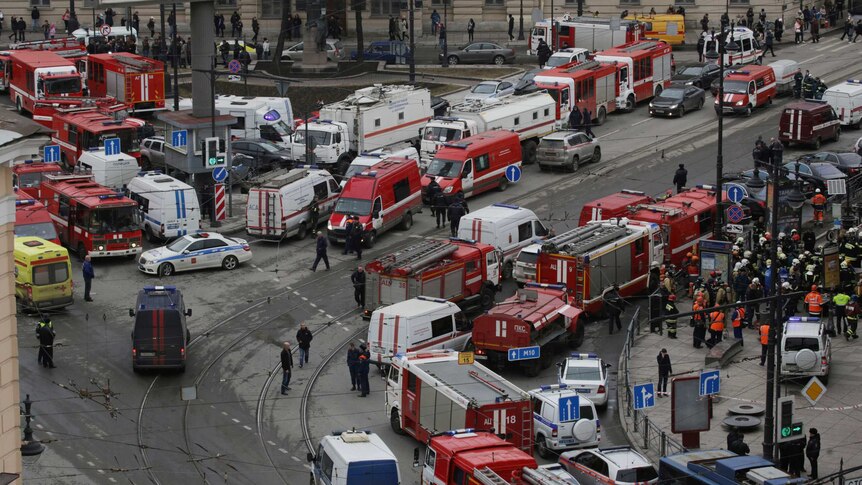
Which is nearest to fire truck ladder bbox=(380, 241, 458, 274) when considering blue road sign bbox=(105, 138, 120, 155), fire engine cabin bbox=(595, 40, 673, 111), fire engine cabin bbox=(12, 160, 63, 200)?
fire engine cabin bbox=(12, 160, 63, 200)

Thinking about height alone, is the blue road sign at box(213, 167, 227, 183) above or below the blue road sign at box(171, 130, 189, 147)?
below

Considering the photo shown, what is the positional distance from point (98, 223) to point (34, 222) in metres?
2.05

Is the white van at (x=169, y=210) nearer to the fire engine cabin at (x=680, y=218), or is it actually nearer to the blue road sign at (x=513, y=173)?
the blue road sign at (x=513, y=173)

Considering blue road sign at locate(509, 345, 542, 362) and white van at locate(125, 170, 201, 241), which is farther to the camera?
white van at locate(125, 170, 201, 241)

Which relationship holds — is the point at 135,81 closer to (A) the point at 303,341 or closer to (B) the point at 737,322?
(A) the point at 303,341

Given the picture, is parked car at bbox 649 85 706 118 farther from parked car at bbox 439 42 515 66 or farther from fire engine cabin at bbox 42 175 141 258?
fire engine cabin at bbox 42 175 141 258

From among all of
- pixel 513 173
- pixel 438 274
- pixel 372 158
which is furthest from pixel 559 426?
pixel 372 158

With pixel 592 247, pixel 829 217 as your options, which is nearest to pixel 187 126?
pixel 592 247

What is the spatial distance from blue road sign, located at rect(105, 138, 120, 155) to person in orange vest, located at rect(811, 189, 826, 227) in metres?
25.6

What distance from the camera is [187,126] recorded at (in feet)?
192

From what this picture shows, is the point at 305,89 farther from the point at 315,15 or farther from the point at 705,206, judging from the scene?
the point at 705,206

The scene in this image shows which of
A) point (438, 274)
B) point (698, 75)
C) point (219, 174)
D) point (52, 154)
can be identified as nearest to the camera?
point (438, 274)

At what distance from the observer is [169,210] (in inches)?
2174

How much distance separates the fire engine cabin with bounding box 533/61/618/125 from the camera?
68188 millimetres
